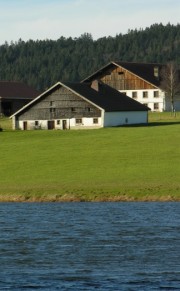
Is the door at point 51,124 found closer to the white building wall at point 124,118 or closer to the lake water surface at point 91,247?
the white building wall at point 124,118

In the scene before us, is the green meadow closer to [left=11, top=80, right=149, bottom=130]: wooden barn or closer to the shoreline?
the shoreline

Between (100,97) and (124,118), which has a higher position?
(100,97)

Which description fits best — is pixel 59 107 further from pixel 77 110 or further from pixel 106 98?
pixel 106 98

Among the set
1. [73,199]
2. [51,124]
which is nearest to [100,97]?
[51,124]

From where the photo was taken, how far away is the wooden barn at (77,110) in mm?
110812

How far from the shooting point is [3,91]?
154 metres

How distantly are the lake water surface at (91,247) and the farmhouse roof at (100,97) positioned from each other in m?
56.2

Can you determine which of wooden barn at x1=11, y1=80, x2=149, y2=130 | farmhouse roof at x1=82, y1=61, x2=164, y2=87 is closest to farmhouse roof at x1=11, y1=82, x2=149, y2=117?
wooden barn at x1=11, y1=80, x2=149, y2=130

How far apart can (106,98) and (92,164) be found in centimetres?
4103

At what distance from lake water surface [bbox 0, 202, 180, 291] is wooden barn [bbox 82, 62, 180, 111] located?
9538cm

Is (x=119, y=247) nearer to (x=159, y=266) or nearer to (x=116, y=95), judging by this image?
(x=159, y=266)

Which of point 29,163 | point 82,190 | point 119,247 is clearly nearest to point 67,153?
point 29,163

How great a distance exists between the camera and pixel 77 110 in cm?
11262

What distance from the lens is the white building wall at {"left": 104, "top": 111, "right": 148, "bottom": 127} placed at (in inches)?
4346
